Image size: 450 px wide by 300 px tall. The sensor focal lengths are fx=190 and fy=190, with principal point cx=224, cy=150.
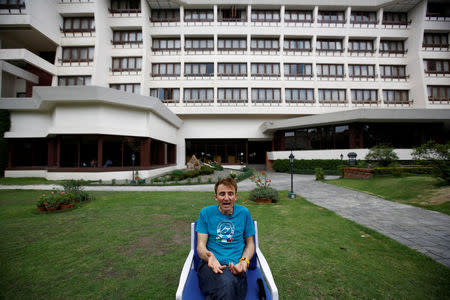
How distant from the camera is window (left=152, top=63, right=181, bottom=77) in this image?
2445 cm

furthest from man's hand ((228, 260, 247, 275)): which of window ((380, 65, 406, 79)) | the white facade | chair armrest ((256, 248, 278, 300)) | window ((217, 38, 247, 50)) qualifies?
window ((380, 65, 406, 79))

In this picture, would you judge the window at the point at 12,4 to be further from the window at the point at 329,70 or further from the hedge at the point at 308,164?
the window at the point at 329,70

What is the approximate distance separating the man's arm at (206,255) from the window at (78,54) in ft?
88.9

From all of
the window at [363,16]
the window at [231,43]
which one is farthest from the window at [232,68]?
the window at [363,16]

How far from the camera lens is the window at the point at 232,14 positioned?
24594 mm

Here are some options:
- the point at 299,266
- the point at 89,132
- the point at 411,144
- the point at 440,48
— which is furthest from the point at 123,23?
the point at 440,48

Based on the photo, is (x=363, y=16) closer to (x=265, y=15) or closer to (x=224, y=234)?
(x=265, y=15)

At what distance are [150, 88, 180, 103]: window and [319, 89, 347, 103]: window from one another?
18561 mm

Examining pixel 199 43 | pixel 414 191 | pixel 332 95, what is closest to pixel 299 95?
pixel 332 95

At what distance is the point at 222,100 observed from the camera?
80.5ft

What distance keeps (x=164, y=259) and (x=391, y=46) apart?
35.5 meters

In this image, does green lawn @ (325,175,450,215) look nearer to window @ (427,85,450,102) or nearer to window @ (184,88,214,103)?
window @ (184,88,214,103)

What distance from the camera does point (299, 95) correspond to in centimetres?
2459

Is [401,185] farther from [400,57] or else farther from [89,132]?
[400,57]
